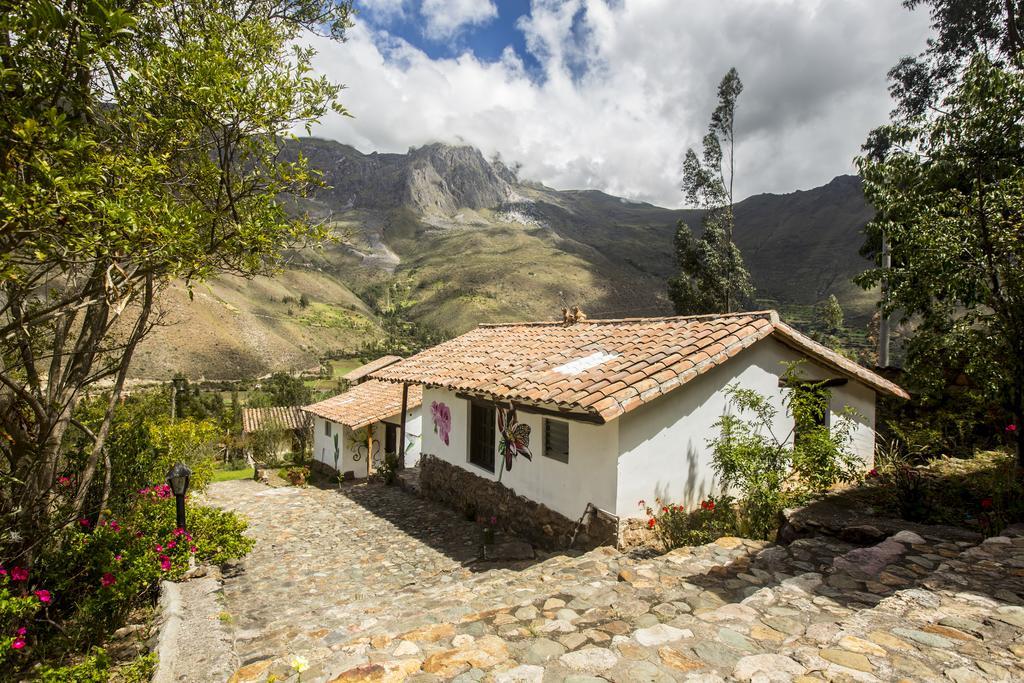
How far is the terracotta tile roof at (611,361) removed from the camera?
6.87 m

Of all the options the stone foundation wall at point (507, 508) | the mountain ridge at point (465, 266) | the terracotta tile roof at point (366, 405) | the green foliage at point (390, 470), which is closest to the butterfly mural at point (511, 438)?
the stone foundation wall at point (507, 508)

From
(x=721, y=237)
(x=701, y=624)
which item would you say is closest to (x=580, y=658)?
(x=701, y=624)

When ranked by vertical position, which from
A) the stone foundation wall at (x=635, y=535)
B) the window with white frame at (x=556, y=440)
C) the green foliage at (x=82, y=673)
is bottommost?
the green foliage at (x=82, y=673)

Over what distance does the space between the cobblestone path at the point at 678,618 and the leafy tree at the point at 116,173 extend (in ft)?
10.5

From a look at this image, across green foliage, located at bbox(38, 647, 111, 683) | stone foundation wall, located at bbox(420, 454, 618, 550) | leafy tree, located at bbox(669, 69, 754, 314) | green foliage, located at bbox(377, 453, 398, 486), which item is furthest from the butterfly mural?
leafy tree, located at bbox(669, 69, 754, 314)

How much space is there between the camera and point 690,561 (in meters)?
5.54

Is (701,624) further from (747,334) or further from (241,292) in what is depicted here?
(241,292)

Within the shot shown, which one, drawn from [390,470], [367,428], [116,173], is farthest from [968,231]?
[367,428]

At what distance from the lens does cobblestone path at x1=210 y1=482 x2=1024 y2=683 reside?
10.4 ft

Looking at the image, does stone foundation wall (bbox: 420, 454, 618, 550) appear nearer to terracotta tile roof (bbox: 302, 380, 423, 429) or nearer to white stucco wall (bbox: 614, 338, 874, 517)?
white stucco wall (bbox: 614, 338, 874, 517)

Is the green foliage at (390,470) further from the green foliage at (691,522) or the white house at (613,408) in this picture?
the green foliage at (691,522)

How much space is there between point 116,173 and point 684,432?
702 centimetres

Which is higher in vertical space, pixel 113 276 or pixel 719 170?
pixel 719 170

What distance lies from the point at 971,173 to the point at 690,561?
24.8 ft
